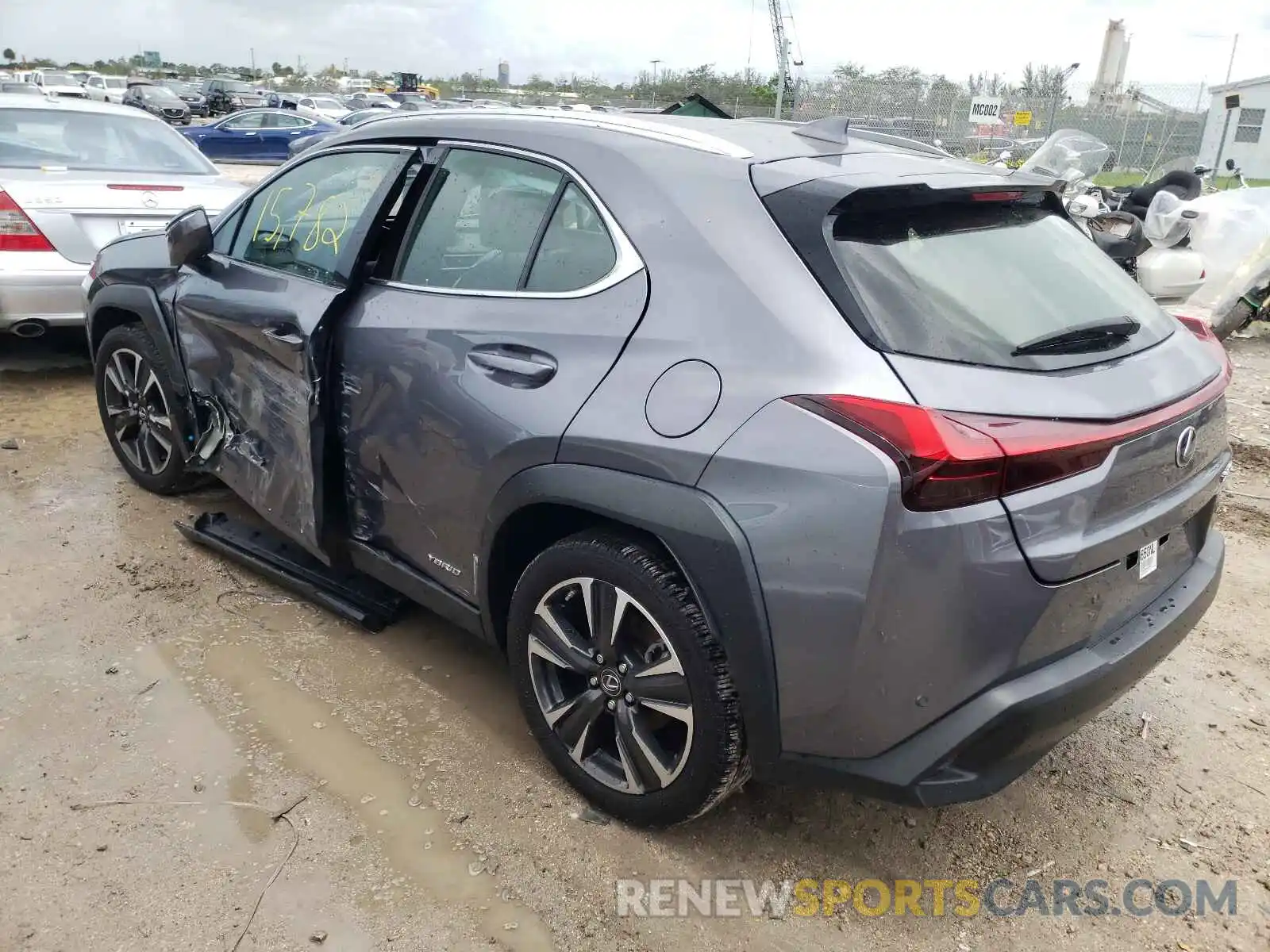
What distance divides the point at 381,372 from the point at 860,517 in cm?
161

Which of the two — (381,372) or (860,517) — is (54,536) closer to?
(381,372)

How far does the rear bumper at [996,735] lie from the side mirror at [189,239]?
3.00m

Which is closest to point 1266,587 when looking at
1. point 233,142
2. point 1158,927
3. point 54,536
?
point 1158,927

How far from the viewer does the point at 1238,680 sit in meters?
3.35

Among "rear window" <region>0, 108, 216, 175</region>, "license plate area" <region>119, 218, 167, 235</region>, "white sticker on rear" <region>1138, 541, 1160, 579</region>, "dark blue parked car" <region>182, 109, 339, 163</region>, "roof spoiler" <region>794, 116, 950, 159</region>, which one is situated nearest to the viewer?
"white sticker on rear" <region>1138, 541, 1160, 579</region>

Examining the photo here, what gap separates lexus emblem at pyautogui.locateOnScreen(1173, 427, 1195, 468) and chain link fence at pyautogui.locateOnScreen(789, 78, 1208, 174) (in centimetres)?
1533

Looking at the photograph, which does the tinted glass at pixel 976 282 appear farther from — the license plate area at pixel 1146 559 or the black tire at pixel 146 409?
the black tire at pixel 146 409

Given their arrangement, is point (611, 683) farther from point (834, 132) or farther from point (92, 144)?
point (92, 144)

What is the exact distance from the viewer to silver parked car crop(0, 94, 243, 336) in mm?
5633

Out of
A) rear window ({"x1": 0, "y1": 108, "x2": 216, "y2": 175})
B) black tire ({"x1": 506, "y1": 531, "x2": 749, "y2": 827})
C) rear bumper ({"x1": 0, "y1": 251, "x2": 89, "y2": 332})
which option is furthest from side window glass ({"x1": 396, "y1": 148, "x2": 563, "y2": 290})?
rear window ({"x1": 0, "y1": 108, "x2": 216, "y2": 175})

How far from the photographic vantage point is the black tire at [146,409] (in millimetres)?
4125

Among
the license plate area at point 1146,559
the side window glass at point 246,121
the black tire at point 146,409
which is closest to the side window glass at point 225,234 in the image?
the black tire at point 146,409

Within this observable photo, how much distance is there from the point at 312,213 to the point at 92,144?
4154mm

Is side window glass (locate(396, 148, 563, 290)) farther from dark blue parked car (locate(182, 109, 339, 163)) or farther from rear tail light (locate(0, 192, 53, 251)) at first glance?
dark blue parked car (locate(182, 109, 339, 163))
